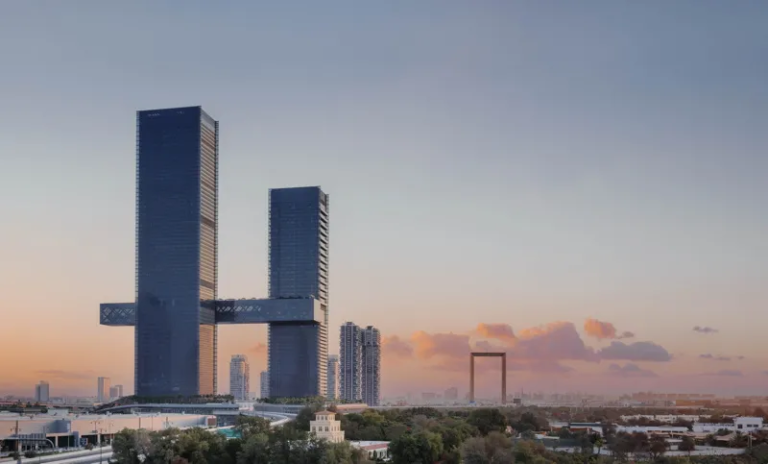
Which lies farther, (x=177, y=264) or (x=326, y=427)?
(x=177, y=264)

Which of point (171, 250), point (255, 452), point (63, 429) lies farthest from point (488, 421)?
point (171, 250)

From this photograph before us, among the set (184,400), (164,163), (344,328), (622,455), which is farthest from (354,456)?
(344,328)

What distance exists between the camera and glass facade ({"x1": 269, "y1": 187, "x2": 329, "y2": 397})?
13600 cm

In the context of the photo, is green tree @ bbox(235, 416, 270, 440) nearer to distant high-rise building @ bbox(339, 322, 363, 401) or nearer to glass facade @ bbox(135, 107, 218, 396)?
glass facade @ bbox(135, 107, 218, 396)

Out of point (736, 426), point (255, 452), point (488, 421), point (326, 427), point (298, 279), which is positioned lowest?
point (736, 426)

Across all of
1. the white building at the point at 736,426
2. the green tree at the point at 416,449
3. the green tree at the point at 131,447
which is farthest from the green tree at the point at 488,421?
the white building at the point at 736,426

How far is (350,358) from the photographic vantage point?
178m

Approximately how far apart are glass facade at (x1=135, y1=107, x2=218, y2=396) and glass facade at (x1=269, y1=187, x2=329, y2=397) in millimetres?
16846

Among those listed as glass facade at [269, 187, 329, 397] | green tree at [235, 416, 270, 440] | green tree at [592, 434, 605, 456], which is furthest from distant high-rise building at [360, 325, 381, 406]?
green tree at [235, 416, 270, 440]

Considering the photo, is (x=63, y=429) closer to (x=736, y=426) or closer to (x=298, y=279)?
(x=298, y=279)

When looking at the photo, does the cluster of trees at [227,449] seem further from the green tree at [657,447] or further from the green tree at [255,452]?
the green tree at [657,447]

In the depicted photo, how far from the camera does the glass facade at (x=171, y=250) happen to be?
119688 mm

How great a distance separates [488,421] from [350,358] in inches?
3594

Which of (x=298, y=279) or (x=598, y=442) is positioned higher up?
(x=298, y=279)
